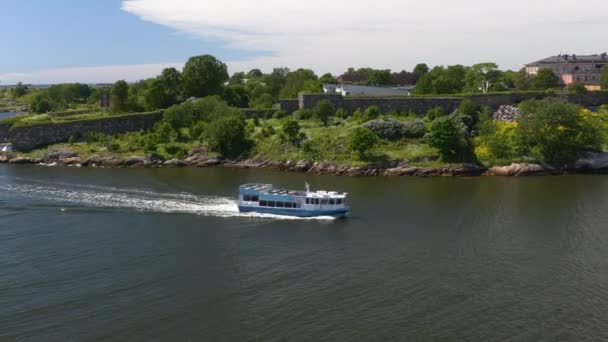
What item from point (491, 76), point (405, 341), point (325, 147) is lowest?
point (405, 341)

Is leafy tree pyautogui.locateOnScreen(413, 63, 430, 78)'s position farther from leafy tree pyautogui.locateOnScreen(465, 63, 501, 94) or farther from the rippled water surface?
the rippled water surface

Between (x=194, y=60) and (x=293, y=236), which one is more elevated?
(x=194, y=60)

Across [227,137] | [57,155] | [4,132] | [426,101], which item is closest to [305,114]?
[227,137]

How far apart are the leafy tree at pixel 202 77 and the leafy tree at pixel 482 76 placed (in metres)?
44.5

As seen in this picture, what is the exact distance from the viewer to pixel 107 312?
25656mm

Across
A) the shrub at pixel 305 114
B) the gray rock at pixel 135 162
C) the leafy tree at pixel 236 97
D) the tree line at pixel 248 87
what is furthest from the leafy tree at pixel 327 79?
the gray rock at pixel 135 162

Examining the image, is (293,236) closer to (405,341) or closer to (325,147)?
(405,341)

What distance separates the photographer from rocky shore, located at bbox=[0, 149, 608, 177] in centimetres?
5794

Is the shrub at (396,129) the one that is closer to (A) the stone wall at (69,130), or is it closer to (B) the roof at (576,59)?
(A) the stone wall at (69,130)

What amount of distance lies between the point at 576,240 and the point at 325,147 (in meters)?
33.5

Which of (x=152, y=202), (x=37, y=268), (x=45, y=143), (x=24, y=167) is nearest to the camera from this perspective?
(x=37, y=268)

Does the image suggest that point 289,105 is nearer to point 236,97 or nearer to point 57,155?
point 236,97

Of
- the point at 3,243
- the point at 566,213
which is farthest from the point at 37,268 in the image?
the point at 566,213

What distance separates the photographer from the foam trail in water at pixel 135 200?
43.0 meters
